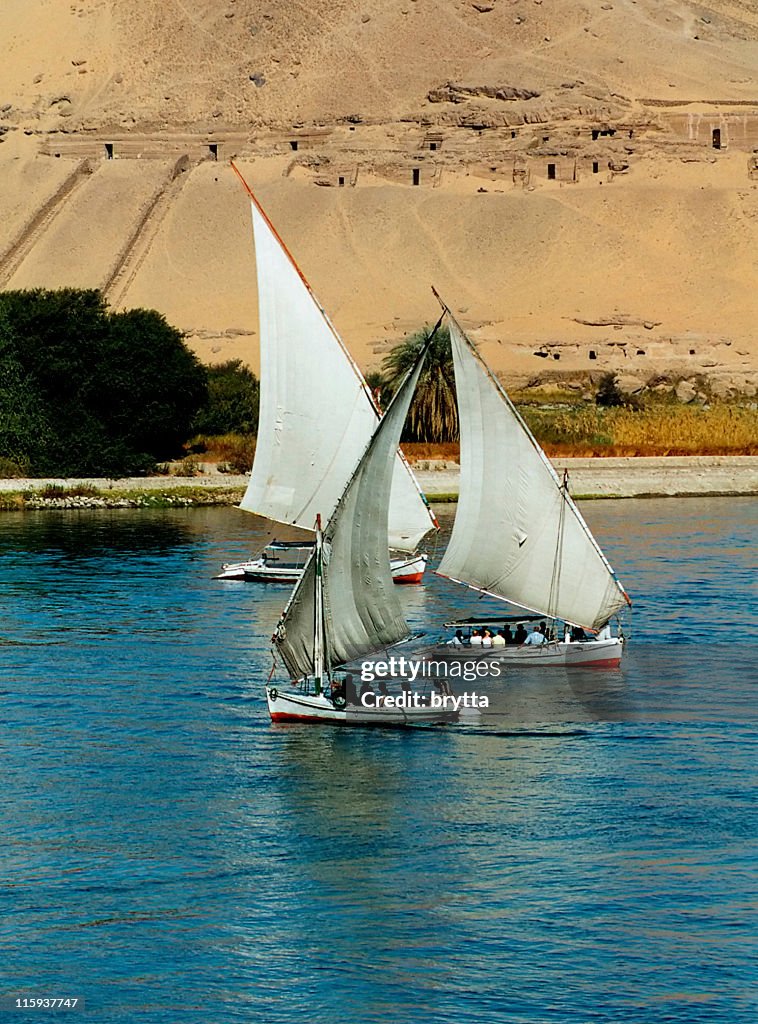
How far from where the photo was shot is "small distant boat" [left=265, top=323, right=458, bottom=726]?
2739 centimetres

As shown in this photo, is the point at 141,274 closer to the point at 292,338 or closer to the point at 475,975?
the point at 292,338

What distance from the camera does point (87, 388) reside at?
2530 inches

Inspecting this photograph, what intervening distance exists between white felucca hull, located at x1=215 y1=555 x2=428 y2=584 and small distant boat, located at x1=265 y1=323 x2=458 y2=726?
13.3m

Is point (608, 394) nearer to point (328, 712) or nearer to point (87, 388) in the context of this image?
point (87, 388)

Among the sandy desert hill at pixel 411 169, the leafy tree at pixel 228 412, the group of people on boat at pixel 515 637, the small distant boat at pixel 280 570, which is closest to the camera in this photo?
the group of people on boat at pixel 515 637

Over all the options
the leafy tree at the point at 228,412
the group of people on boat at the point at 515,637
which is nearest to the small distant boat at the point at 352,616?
the group of people on boat at the point at 515,637

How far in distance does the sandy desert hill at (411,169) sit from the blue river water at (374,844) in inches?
2731

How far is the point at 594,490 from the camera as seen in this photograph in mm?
62375

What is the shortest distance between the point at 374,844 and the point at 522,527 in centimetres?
1180

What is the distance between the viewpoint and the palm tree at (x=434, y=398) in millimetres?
65625

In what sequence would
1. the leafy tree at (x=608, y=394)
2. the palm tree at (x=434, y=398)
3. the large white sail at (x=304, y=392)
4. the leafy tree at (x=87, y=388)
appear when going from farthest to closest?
the leafy tree at (x=608, y=394)
the palm tree at (x=434, y=398)
the leafy tree at (x=87, y=388)
the large white sail at (x=304, y=392)

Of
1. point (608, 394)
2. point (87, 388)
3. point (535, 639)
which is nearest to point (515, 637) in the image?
point (535, 639)

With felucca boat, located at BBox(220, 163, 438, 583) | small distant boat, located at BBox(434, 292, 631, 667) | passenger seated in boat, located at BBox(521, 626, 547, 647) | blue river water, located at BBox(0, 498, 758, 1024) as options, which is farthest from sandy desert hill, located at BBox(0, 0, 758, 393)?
blue river water, located at BBox(0, 498, 758, 1024)

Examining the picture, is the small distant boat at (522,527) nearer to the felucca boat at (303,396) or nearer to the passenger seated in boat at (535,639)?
the passenger seated in boat at (535,639)
